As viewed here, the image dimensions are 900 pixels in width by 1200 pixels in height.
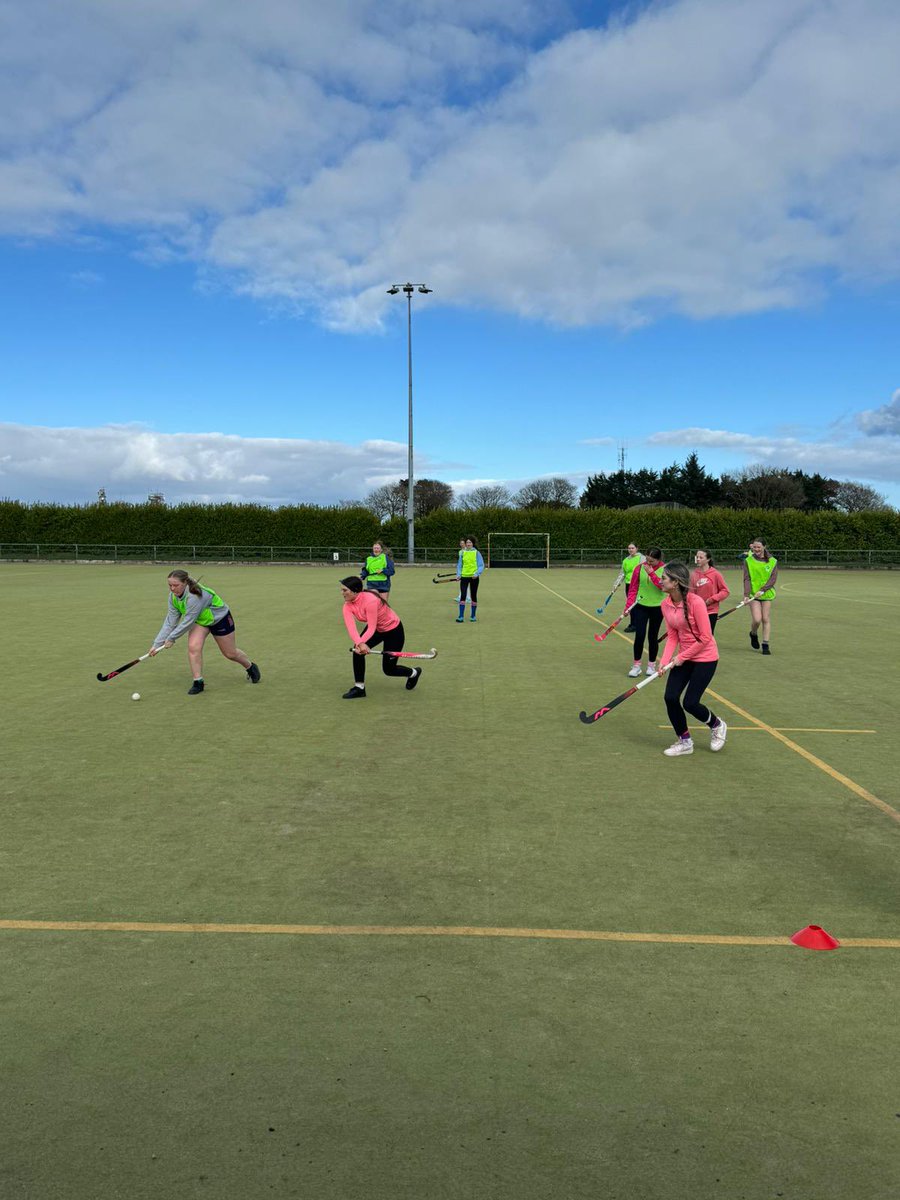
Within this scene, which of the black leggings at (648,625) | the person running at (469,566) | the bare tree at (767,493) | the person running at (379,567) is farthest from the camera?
the bare tree at (767,493)

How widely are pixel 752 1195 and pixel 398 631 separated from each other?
8.22 m

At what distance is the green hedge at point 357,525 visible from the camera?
180 feet

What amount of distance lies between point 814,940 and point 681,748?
11.9 ft

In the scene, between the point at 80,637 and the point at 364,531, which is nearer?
the point at 80,637

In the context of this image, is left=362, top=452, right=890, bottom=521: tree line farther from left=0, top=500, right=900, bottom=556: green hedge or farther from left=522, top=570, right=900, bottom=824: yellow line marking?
left=522, top=570, right=900, bottom=824: yellow line marking

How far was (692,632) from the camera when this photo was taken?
7.56 metres

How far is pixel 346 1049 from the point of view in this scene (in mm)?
3195

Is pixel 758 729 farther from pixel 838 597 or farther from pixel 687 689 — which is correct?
pixel 838 597

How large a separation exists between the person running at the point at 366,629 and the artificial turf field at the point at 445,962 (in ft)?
4.21

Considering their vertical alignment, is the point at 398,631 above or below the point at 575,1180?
above

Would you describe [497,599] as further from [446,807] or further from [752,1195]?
[752,1195]

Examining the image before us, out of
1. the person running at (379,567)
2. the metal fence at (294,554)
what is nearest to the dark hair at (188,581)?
the person running at (379,567)

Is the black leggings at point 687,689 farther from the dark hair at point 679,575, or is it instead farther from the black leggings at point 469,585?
the black leggings at point 469,585

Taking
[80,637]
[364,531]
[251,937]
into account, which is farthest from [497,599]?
[364,531]
